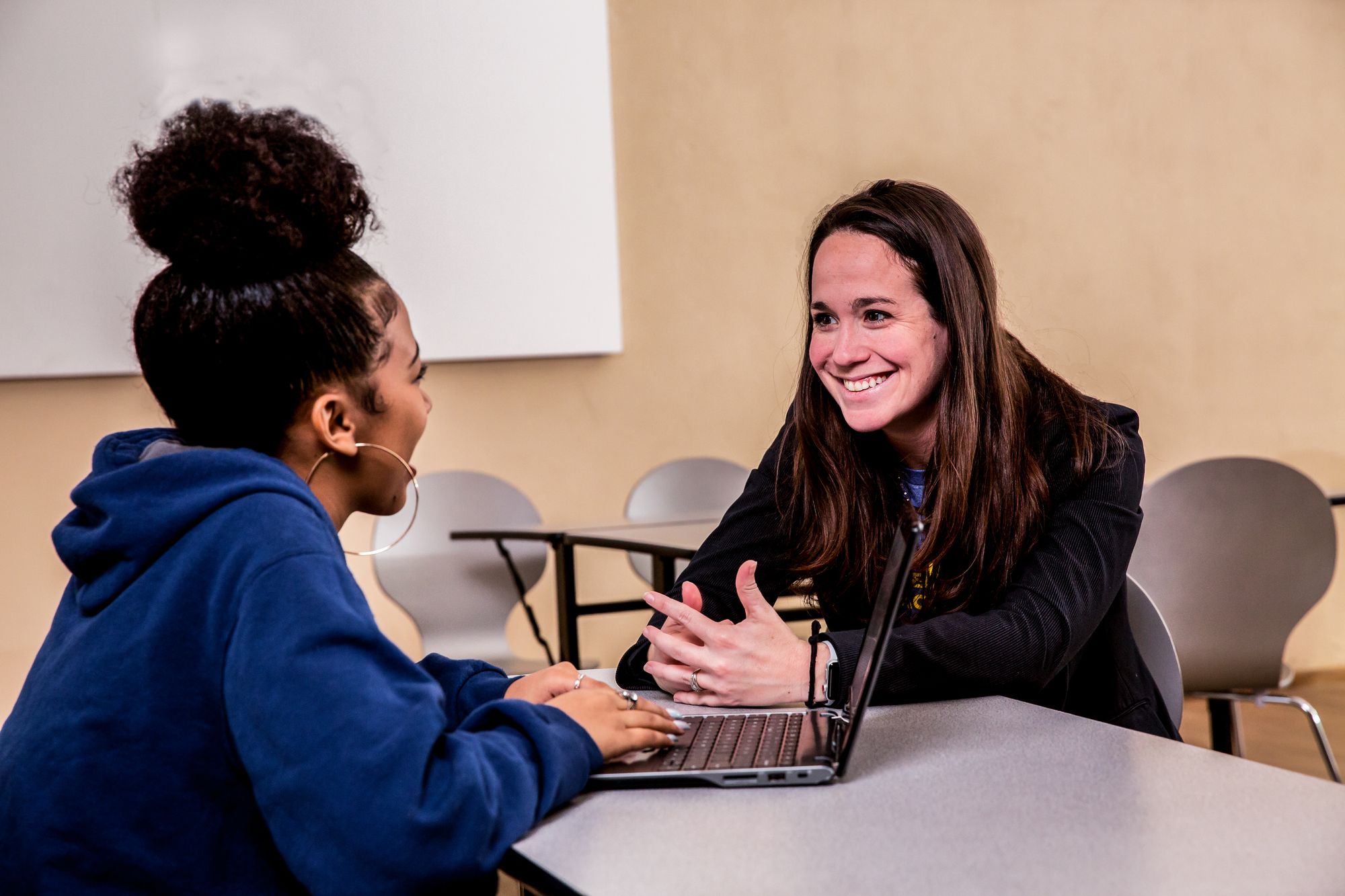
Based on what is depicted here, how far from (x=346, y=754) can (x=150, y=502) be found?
0.25m

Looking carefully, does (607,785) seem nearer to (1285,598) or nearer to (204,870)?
(204,870)

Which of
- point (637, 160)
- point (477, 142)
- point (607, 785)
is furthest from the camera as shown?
point (637, 160)

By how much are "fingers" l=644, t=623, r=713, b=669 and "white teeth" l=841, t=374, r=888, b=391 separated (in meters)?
0.44

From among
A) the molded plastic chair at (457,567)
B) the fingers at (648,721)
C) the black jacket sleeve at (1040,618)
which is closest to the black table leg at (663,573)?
the molded plastic chair at (457,567)

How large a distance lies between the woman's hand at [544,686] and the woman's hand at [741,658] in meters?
0.11

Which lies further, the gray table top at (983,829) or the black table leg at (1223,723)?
the black table leg at (1223,723)

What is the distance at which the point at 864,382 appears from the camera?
1555 mm

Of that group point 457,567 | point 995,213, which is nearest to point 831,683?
point 457,567

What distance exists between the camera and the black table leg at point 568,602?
10.5 ft

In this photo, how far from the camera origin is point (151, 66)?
363cm

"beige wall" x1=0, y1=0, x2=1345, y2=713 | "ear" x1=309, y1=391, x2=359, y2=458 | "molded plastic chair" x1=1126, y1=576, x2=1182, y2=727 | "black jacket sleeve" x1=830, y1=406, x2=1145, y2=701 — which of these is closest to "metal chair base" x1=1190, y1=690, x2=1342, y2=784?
"molded plastic chair" x1=1126, y1=576, x2=1182, y2=727

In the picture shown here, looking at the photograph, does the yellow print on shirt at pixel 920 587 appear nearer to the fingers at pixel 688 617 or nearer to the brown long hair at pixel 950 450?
the brown long hair at pixel 950 450

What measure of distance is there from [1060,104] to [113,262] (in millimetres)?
3442

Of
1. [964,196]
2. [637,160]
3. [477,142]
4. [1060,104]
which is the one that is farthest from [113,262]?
[1060,104]
